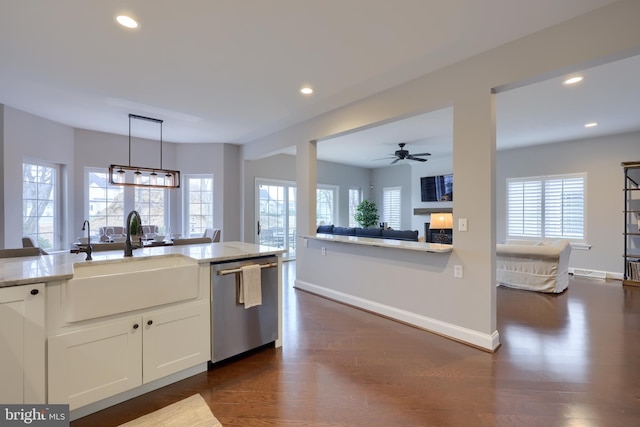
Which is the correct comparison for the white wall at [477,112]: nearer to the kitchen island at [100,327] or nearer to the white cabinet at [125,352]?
the kitchen island at [100,327]

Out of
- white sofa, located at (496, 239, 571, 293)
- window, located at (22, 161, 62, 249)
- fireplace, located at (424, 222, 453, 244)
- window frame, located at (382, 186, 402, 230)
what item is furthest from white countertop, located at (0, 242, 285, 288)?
window frame, located at (382, 186, 402, 230)

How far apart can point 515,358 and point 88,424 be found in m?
3.28

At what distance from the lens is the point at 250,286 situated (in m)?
2.61

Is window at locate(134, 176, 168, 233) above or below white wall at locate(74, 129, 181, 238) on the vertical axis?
below

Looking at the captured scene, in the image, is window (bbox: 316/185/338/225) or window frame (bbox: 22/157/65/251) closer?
window frame (bbox: 22/157/65/251)

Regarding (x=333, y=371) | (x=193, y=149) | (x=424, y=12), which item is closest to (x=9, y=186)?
(x=193, y=149)

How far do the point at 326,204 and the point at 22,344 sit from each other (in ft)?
24.7

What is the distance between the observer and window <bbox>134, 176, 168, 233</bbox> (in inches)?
247

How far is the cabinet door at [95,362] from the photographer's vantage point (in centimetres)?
175

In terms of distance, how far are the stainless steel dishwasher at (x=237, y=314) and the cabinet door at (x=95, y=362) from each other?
1.90 feet

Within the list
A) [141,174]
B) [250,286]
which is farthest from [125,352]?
[141,174]

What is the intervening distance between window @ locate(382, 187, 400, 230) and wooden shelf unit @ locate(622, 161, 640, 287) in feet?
16.5

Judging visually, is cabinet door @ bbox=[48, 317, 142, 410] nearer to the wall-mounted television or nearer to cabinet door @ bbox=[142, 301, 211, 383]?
cabinet door @ bbox=[142, 301, 211, 383]

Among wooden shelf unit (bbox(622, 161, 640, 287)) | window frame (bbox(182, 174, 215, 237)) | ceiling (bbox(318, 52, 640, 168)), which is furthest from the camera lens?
window frame (bbox(182, 174, 215, 237))
